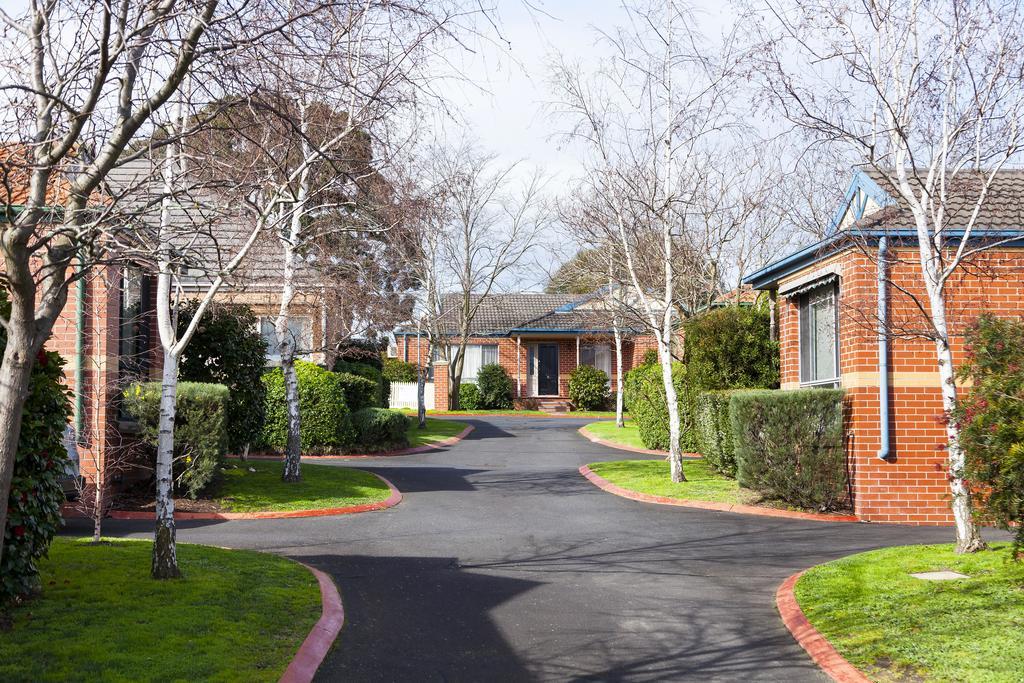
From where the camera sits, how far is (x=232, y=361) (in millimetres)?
17656

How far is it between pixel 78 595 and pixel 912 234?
11.5 metres

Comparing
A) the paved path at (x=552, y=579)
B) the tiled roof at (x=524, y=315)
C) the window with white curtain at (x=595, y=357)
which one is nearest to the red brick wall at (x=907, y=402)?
the paved path at (x=552, y=579)

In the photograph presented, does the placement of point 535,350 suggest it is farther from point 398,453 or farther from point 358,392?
point 398,453

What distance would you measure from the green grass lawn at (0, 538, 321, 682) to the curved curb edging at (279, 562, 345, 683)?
2.7 inches

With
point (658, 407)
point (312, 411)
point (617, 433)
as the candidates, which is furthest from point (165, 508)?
point (617, 433)

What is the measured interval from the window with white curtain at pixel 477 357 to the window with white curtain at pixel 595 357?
14.2ft

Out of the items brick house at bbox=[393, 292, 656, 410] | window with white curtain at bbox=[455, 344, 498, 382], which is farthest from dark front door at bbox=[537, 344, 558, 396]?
window with white curtain at bbox=[455, 344, 498, 382]

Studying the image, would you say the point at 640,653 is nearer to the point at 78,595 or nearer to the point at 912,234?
the point at 78,595

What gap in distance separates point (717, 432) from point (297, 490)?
27.0ft

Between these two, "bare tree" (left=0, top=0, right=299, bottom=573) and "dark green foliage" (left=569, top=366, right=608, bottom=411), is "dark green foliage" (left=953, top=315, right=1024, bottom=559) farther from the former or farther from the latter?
"dark green foliage" (left=569, top=366, right=608, bottom=411)

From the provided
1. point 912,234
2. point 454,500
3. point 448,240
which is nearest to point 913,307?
point 912,234

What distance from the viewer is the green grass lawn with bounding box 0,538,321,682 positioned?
661cm

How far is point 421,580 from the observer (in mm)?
10305

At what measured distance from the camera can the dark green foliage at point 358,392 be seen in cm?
2561
